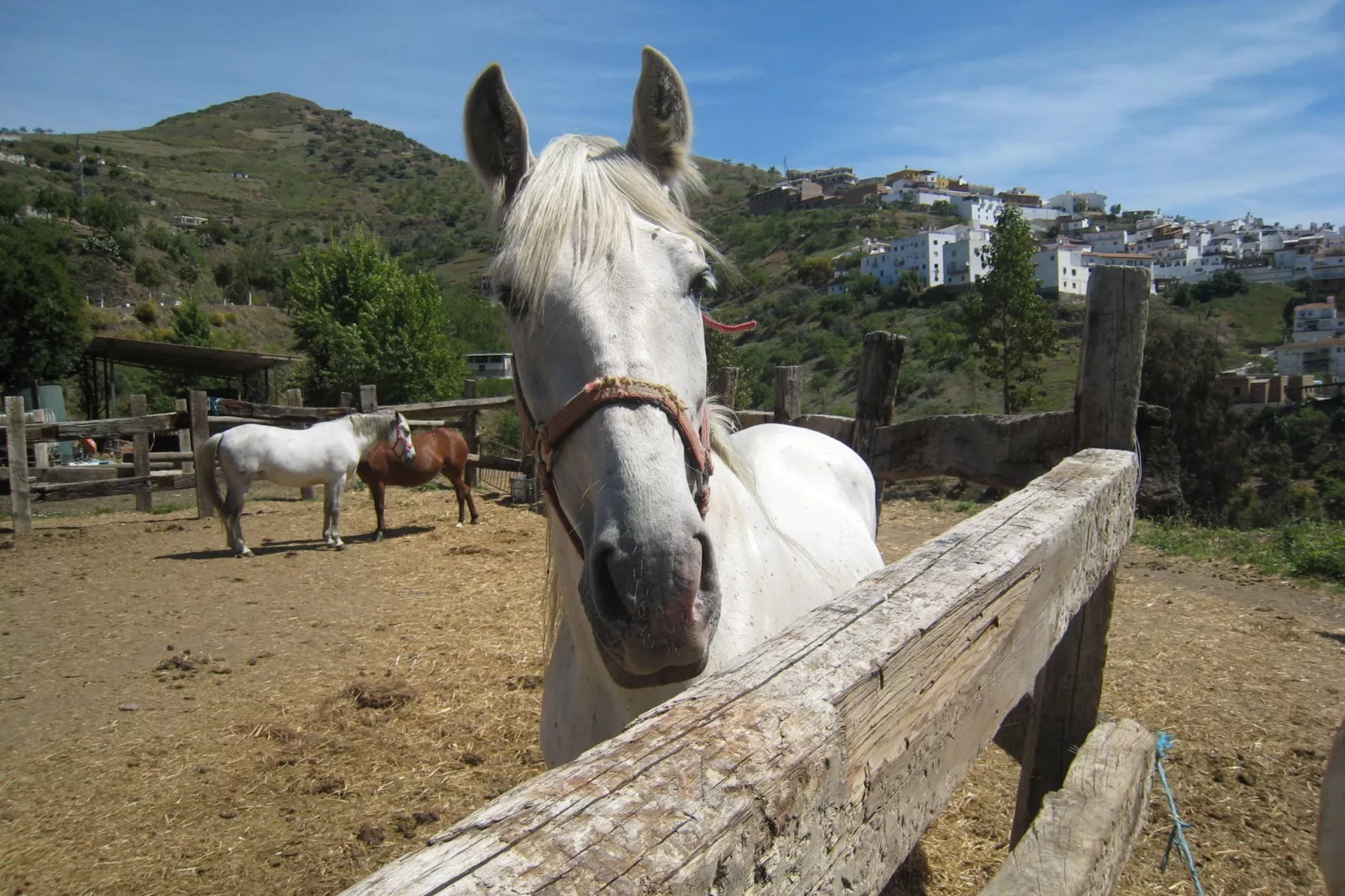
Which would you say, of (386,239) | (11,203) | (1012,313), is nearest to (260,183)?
(386,239)

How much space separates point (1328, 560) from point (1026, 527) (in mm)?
7557

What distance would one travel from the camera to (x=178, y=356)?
20000mm

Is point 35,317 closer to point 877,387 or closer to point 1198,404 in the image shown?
point 877,387

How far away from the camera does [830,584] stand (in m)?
2.29

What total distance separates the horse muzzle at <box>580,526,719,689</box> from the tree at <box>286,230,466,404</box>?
2939 centimetres

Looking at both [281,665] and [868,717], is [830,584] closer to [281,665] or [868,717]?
[868,717]

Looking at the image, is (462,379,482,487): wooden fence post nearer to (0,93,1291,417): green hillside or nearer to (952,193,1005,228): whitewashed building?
(0,93,1291,417): green hillside

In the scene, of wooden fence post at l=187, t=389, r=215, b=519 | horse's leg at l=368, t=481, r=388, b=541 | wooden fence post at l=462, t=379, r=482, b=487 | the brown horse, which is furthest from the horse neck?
wooden fence post at l=462, t=379, r=482, b=487

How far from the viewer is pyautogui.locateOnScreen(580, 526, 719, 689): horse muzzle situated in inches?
49.3

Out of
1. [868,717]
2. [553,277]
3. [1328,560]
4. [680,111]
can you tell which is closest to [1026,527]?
[868,717]

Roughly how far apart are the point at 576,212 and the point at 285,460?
8990 millimetres

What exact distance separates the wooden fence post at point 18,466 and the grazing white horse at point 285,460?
2900 millimetres

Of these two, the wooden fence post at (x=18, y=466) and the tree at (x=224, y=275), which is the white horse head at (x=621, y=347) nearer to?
the wooden fence post at (x=18, y=466)

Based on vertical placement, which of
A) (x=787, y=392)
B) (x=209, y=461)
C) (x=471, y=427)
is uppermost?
(x=787, y=392)
